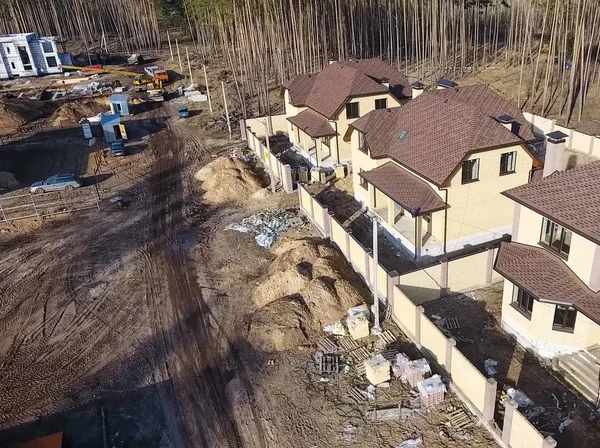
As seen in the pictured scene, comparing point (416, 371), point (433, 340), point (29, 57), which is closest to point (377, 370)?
point (416, 371)

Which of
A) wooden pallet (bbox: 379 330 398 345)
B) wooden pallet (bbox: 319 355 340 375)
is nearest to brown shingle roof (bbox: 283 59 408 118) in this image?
wooden pallet (bbox: 379 330 398 345)

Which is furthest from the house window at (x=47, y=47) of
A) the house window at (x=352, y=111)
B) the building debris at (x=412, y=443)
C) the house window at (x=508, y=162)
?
the building debris at (x=412, y=443)

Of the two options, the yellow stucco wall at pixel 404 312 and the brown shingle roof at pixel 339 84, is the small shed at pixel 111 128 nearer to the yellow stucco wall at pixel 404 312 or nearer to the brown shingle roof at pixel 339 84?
the brown shingle roof at pixel 339 84

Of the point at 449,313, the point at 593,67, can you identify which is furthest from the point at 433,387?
the point at 593,67

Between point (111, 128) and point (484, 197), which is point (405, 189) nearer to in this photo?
point (484, 197)

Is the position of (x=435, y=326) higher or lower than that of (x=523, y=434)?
higher

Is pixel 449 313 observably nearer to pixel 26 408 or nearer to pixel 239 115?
pixel 26 408

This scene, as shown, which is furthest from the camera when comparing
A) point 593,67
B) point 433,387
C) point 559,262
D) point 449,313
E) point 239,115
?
point 239,115
